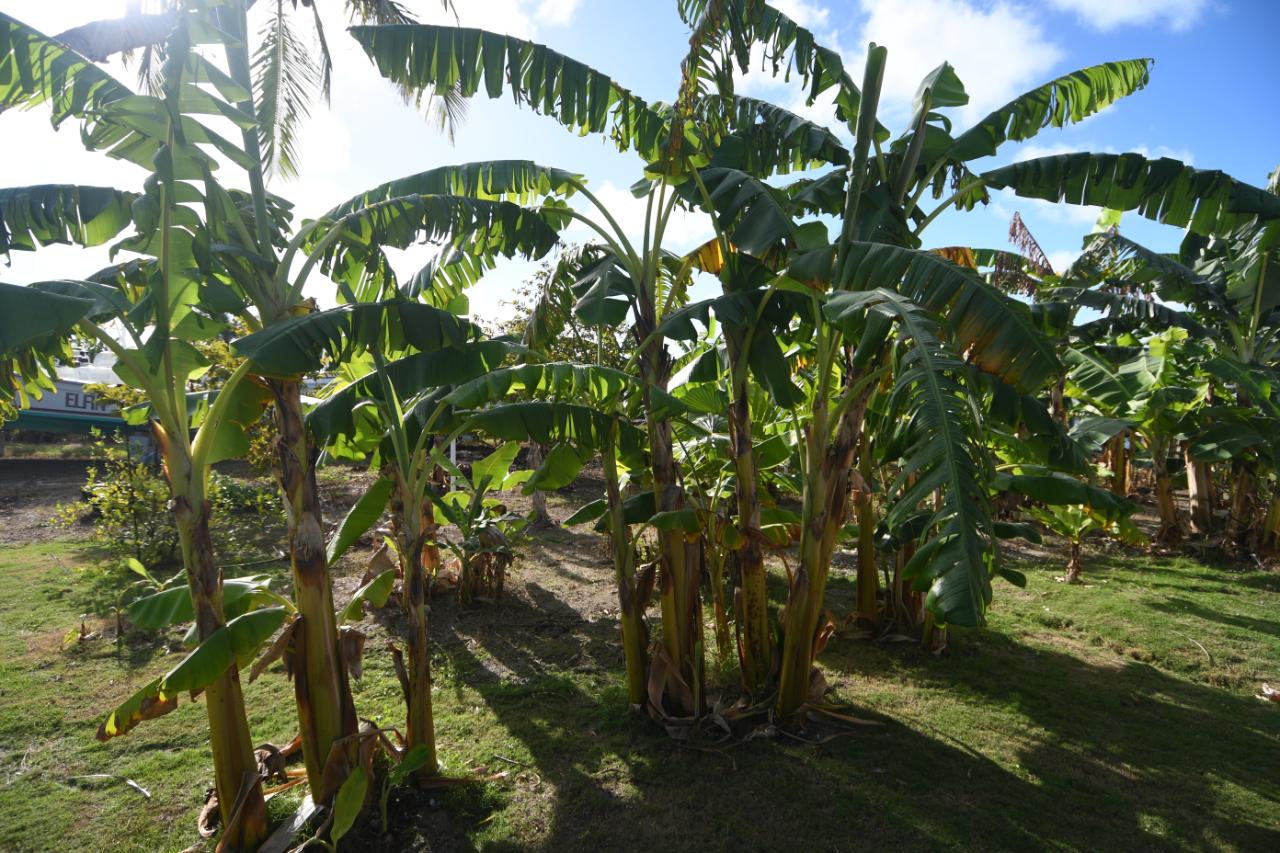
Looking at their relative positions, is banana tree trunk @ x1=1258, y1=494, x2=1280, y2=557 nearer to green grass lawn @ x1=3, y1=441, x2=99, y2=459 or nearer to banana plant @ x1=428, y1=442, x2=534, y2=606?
banana plant @ x1=428, y1=442, x2=534, y2=606

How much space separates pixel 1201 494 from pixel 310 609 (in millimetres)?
12832

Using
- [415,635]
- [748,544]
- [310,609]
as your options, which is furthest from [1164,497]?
[310,609]

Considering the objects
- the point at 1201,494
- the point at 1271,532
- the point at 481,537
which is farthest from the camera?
the point at 1201,494

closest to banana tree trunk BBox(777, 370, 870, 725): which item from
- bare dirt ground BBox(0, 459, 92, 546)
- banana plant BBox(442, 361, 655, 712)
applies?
banana plant BBox(442, 361, 655, 712)

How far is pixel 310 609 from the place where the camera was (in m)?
3.87

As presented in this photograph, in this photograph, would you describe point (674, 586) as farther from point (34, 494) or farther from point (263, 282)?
point (34, 494)

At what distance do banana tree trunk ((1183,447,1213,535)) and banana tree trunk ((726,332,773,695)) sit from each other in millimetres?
9417

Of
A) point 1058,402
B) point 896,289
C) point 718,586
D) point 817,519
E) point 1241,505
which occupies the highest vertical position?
point 896,289

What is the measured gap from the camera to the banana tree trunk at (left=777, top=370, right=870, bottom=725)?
16.1 ft

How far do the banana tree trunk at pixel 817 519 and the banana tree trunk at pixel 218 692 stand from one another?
3380mm

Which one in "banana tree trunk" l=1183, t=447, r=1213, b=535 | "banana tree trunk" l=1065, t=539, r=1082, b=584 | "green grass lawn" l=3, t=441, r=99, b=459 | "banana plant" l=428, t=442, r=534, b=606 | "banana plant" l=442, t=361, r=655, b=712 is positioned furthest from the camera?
"green grass lawn" l=3, t=441, r=99, b=459

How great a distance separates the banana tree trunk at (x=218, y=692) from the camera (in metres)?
3.61

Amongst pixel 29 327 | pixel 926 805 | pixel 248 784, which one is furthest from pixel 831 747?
pixel 29 327

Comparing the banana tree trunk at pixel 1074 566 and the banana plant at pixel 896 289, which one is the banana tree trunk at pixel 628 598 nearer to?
the banana plant at pixel 896 289
